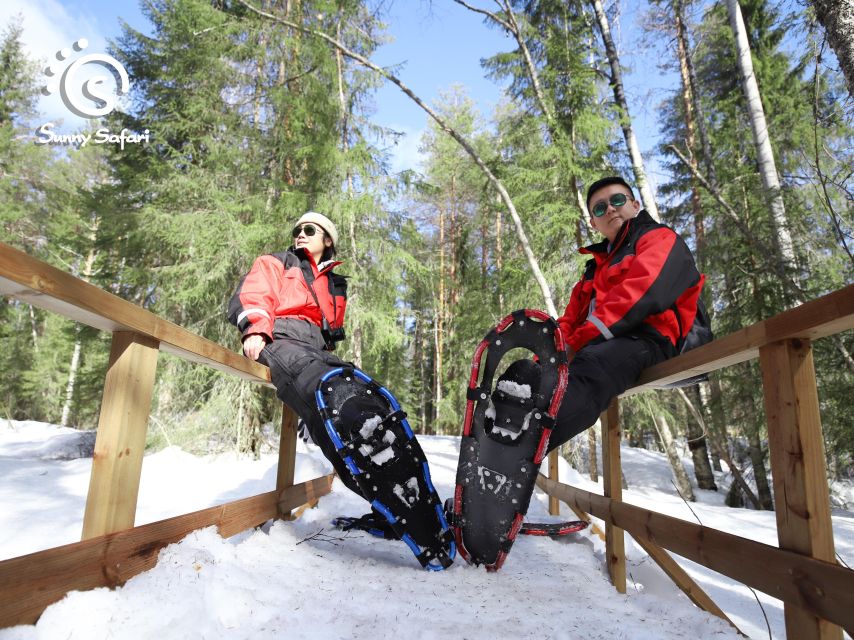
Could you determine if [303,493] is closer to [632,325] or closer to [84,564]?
[84,564]

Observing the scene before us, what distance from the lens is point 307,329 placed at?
2.80 metres

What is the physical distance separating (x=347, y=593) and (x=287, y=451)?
140 cm

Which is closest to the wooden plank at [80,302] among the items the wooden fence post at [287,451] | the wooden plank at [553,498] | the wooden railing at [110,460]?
the wooden railing at [110,460]

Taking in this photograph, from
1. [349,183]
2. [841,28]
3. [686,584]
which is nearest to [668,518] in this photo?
[686,584]

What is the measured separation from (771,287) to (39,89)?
824 inches

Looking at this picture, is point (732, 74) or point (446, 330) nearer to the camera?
point (732, 74)

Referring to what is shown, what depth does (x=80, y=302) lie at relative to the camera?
1227mm

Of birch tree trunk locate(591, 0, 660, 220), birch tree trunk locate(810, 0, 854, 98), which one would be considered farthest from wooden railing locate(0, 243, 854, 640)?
birch tree trunk locate(591, 0, 660, 220)

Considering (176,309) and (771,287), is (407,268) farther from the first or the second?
(771,287)

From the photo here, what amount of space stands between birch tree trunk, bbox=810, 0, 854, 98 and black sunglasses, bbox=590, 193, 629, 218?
7.57 feet

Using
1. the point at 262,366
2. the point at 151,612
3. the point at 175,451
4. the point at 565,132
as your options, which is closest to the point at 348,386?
the point at 262,366

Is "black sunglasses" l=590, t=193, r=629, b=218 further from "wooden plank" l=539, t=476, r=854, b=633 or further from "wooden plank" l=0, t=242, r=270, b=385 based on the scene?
"wooden plank" l=0, t=242, r=270, b=385

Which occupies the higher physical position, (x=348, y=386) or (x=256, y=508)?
(x=348, y=386)

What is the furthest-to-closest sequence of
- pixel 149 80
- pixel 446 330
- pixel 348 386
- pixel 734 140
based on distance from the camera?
pixel 446 330 → pixel 149 80 → pixel 734 140 → pixel 348 386
